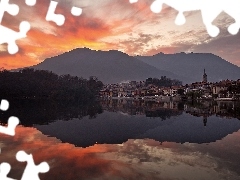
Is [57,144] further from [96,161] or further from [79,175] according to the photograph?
[79,175]

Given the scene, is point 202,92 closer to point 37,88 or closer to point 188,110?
point 37,88

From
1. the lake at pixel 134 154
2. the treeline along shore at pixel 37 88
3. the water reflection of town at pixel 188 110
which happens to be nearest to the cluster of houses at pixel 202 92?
the water reflection of town at pixel 188 110

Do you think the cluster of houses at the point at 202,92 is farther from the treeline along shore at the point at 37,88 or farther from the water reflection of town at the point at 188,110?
the treeline along shore at the point at 37,88

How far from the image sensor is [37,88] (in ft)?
264

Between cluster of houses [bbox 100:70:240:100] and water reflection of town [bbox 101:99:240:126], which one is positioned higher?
cluster of houses [bbox 100:70:240:100]

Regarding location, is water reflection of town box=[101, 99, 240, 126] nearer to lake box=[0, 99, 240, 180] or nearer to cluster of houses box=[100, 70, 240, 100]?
lake box=[0, 99, 240, 180]

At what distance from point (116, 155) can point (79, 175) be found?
3.45m

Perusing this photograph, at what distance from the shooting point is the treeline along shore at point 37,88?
74.9m

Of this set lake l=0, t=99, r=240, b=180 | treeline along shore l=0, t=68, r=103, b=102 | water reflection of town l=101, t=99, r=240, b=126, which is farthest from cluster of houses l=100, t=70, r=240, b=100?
lake l=0, t=99, r=240, b=180

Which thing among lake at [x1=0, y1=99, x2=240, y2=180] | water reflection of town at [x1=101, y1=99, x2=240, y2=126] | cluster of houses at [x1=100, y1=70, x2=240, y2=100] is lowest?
lake at [x1=0, y1=99, x2=240, y2=180]

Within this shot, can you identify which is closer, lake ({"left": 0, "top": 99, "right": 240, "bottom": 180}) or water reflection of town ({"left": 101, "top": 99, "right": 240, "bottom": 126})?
lake ({"left": 0, "top": 99, "right": 240, "bottom": 180})

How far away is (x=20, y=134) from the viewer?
18.7 m

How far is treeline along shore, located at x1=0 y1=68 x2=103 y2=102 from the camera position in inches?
2950

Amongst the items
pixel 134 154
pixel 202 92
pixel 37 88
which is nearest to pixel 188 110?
pixel 134 154
